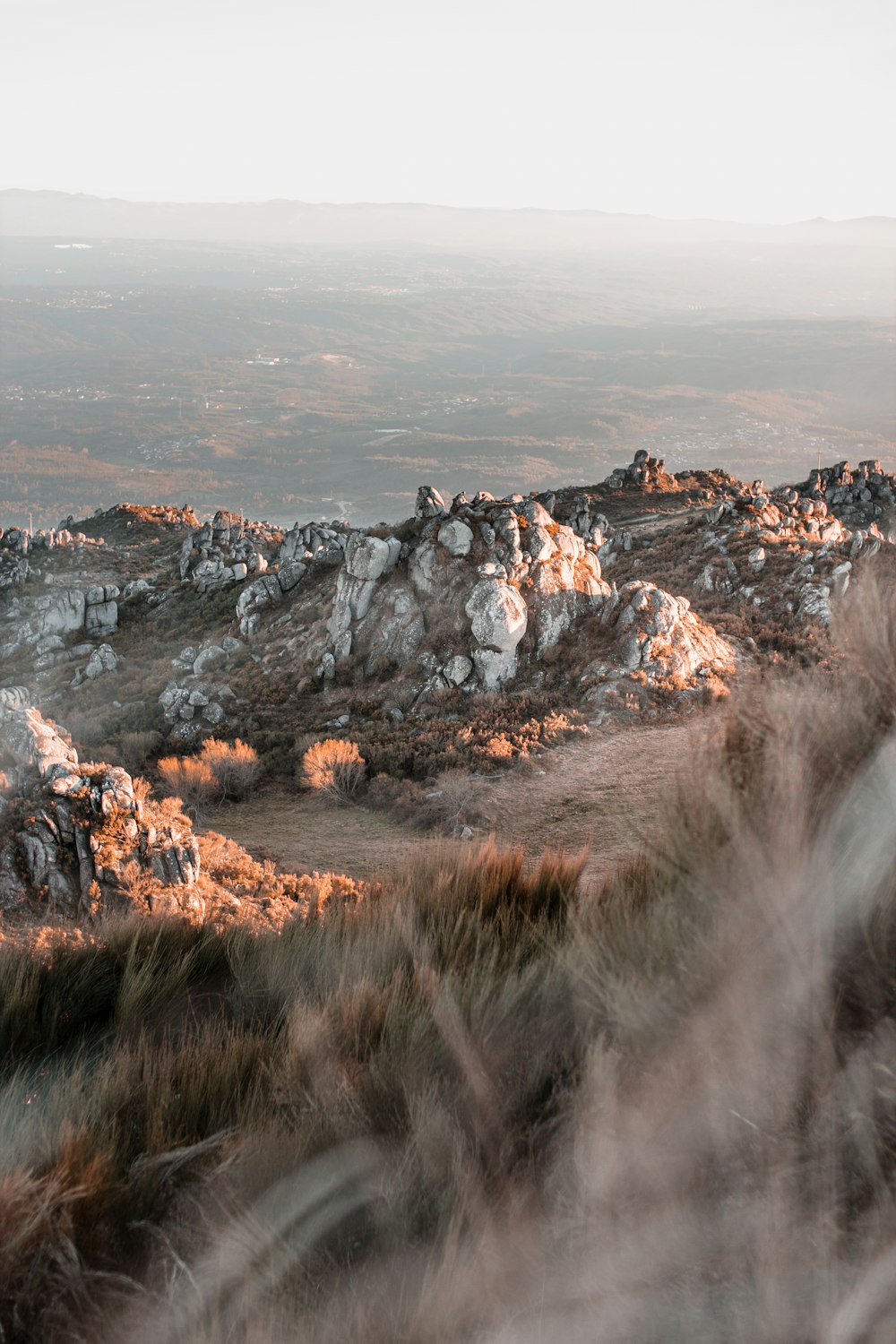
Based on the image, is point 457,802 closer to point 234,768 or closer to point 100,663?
point 234,768

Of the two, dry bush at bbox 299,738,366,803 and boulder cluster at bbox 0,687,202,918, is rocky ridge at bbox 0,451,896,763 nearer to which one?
dry bush at bbox 299,738,366,803

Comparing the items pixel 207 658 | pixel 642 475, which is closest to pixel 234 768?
pixel 207 658

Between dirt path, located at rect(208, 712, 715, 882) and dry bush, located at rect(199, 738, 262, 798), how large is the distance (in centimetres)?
39

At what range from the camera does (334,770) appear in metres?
13.3

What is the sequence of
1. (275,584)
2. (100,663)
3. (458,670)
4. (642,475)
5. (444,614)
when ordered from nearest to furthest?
(458,670) → (444,614) → (100,663) → (275,584) → (642,475)

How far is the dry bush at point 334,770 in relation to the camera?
1297 cm

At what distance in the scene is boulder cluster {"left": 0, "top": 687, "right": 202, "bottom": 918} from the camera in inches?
289

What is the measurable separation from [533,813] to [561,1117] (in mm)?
8682

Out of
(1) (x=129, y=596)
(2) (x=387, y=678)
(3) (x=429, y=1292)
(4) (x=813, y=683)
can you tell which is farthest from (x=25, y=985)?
(1) (x=129, y=596)

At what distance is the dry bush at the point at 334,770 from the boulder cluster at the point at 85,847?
441cm

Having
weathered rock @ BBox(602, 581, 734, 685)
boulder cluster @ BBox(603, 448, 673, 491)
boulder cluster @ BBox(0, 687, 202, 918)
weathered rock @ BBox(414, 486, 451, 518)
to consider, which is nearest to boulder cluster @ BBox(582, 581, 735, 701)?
weathered rock @ BBox(602, 581, 734, 685)

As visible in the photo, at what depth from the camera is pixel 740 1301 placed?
6.48ft

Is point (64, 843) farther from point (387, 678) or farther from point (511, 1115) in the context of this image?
point (387, 678)

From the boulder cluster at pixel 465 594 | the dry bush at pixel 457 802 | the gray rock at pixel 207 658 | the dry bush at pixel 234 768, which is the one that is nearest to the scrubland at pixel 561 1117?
the dry bush at pixel 457 802
